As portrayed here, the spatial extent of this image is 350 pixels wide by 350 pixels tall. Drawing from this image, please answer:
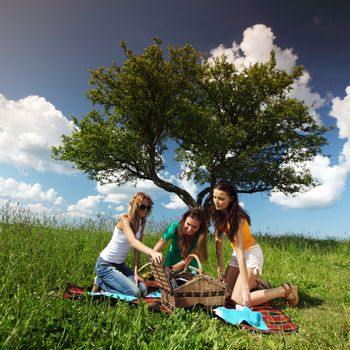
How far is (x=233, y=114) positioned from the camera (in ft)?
63.4

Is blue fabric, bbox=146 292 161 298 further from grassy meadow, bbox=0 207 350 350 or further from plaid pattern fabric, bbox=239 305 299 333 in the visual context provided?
plaid pattern fabric, bbox=239 305 299 333

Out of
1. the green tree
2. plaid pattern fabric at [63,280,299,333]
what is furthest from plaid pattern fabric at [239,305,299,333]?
the green tree

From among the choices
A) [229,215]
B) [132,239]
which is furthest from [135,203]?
[229,215]

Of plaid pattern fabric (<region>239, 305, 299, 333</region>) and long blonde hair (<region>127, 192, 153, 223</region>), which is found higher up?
long blonde hair (<region>127, 192, 153, 223</region>)

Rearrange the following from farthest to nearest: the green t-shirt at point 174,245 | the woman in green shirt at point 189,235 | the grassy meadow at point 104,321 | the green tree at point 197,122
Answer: the green tree at point 197,122 < the green t-shirt at point 174,245 < the woman in green shirt at point 189,235 < the grassy meadow at point 104,321

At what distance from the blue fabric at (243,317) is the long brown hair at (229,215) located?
1.22 metres

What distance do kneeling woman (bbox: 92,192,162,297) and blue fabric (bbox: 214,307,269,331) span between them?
1.35m

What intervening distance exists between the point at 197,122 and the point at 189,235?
39.3 ft

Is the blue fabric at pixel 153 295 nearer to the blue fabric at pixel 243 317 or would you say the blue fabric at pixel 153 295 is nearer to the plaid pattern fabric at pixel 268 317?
the plaid pattern fabric at pixel 268 317

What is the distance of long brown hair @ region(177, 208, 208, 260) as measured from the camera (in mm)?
6102

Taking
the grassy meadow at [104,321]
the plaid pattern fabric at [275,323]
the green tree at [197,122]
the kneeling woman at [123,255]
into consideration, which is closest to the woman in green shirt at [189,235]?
the kneeling woman at [123,255]

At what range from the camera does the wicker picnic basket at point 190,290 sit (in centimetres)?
521

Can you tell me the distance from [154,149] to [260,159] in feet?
17.3

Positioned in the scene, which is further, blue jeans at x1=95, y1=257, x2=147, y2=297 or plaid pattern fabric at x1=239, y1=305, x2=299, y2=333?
blue jeans at x1=95, y1=257, x2=147, y2=297
